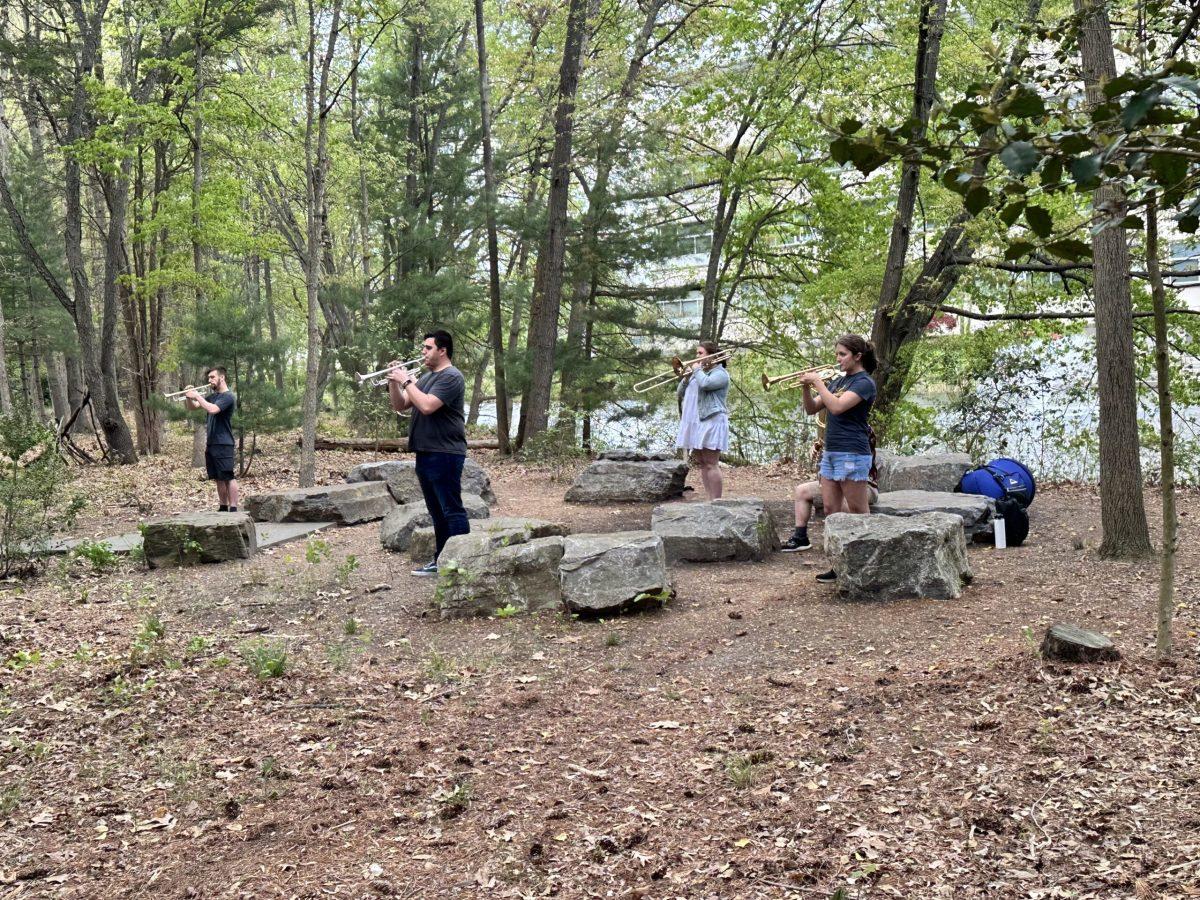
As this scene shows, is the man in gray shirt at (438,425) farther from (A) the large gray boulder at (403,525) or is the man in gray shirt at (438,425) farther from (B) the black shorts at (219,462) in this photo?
(B) the black shorts at (219,462)

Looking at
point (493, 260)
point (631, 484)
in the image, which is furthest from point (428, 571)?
point (493, 260)

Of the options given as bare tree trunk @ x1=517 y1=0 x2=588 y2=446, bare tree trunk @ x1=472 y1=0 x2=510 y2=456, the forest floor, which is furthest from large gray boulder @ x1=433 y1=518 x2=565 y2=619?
bare tree trunk @ x1=472 y1=0 x2=510 y2=456

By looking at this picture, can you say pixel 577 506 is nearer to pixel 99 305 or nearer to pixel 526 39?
pixel 526 39

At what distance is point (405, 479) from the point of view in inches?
458

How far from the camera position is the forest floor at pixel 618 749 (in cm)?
310

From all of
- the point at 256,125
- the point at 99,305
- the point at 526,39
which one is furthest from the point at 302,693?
the point at 99,305

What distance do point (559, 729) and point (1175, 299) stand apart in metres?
A: 10.00

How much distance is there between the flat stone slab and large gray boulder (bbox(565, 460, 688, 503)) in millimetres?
6688

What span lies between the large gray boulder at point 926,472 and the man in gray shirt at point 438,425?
4734 mm

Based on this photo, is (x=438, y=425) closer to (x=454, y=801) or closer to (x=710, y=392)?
(x=710, y=392)

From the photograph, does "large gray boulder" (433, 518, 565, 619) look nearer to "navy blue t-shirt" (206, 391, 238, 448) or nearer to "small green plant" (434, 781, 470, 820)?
"small green plant" (434, 781, 470, 820)

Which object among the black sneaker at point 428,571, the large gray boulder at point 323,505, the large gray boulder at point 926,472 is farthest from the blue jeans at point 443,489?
the large gray boulder at point 926,472

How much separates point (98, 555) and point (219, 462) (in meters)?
1.92

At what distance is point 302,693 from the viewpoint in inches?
193
